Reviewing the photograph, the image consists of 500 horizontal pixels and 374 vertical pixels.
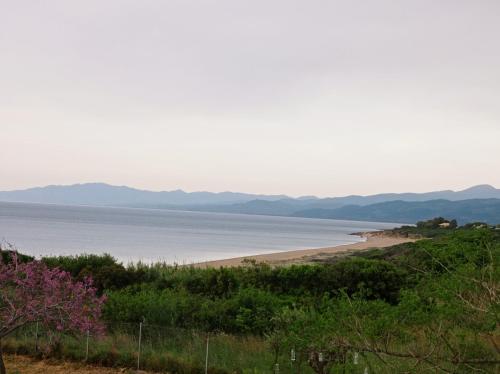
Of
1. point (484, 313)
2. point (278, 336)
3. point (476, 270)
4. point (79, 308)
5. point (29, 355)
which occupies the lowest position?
point (29, 355)

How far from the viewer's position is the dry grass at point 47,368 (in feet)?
39.4

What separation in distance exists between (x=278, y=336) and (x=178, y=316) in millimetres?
5039

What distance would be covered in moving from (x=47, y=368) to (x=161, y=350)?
2456 mm

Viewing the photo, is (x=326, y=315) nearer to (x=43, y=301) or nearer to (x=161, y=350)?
(x=43, y=301)

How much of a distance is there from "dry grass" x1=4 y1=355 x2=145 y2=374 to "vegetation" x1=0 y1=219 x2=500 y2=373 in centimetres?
37

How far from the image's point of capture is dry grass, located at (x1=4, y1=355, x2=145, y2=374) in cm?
1200

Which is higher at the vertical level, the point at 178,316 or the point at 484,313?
the point at 484,313

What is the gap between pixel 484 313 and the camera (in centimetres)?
630

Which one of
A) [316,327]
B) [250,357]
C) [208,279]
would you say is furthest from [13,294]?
[208,279]

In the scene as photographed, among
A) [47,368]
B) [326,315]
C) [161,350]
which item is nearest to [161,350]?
[161,350]

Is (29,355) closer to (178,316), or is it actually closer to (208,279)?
(178,316)

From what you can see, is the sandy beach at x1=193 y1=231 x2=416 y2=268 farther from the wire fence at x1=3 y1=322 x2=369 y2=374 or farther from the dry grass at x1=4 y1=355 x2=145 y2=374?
the dry grass at x1=4 y1=355 x2=145 y2=374

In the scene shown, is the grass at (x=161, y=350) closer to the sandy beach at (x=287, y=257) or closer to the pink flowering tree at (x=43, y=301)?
the pink flowering tree at (x=43, y=301)

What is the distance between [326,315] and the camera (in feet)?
28.5
